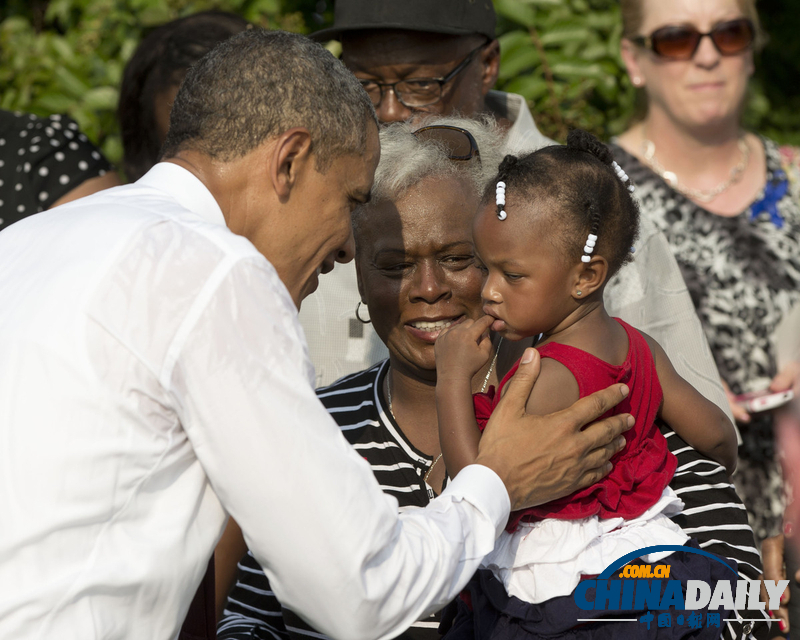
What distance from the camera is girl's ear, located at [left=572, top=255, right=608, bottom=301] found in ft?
7.95

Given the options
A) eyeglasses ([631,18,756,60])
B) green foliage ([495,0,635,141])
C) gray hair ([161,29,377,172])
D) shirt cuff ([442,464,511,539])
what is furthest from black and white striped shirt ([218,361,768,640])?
green foliage ([495,0,635,141])

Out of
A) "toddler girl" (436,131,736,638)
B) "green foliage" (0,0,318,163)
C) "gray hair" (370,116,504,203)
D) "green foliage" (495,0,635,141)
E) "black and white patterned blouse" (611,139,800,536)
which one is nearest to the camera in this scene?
"toddler girl" (436,131,736,638)

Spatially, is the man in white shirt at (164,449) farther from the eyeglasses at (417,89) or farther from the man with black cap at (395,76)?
the eyeglasses at (417,89)

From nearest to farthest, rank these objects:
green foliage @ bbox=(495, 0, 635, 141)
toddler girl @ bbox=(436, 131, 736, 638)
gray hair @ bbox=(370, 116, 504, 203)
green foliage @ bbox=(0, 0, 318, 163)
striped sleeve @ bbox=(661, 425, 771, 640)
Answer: toddler girl @ bbox=(436, 131, 736, 638) → striped sleeve @ bbox=(661, 425, 771, 640) → gray hair @ bbox=(370, 116, 504, 203) → green foliage @ bbox=(495, 0, 635, 141) → green foliage @ bbox=(0, 0, 318, 163)

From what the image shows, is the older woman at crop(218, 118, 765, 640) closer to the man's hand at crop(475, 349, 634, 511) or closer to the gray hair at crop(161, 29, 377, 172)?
the man's hand at crop(475, 349, 634, 511)

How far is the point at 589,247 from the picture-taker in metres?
2.38

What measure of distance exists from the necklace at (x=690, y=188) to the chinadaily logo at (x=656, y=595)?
2.26 metres

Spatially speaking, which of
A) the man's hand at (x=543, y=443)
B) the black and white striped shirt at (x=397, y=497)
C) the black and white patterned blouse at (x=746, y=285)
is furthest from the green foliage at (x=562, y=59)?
the man's hand at (x=543, y=443)

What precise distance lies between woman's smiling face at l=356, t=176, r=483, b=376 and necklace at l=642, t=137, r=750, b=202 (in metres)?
1.70

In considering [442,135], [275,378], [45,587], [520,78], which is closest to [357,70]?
[442,135]

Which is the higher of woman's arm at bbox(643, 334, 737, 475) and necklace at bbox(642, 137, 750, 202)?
woman's arm at bbox(643, 334, 737, 475)

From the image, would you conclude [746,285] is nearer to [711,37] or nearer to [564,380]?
[711,37]

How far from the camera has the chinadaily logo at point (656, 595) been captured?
224cm

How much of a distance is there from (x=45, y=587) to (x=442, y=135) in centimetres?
186
